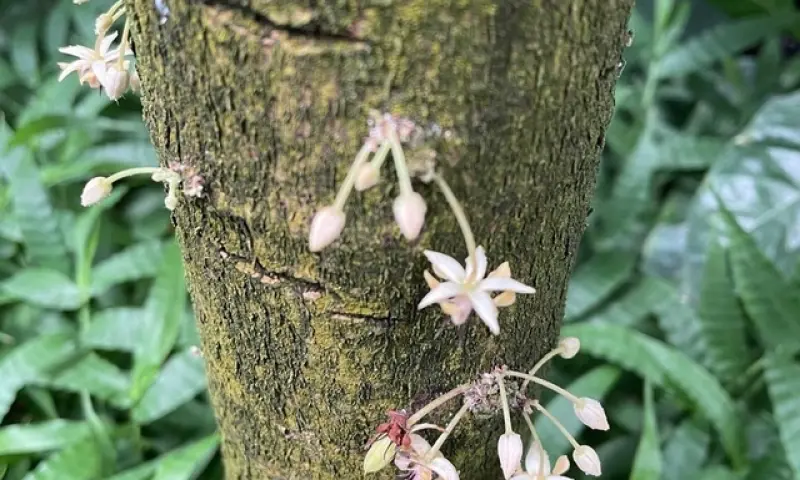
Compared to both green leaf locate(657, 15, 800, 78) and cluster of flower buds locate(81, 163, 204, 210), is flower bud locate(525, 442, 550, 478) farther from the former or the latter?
green leaf locate(657, 15, 800, 78)

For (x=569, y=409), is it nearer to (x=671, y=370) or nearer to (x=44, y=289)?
(x=671, y=370)

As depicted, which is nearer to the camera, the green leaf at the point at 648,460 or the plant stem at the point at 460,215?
the plant stem at the point at 460,215

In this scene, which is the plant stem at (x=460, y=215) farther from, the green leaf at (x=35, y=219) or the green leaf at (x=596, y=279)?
the green leaf at (x=35, y=219)

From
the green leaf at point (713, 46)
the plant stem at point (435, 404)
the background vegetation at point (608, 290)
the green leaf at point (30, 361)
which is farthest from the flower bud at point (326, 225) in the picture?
the green leaf at point (713, 46)

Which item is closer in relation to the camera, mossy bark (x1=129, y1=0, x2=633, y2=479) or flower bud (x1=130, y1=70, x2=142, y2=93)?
mossy bark (x1=129, y1=0, x2=633, y2=479)

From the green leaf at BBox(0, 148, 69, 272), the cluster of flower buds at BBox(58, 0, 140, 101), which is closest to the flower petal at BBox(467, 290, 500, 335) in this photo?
the cluster of flower buds at BBox(58, 0, 140, 101)

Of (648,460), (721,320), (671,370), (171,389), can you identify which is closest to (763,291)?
(721,320)

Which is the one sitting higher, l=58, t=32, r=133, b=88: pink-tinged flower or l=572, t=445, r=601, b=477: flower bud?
l=58, t=32, r=133, b=88: pink-tinged flower
